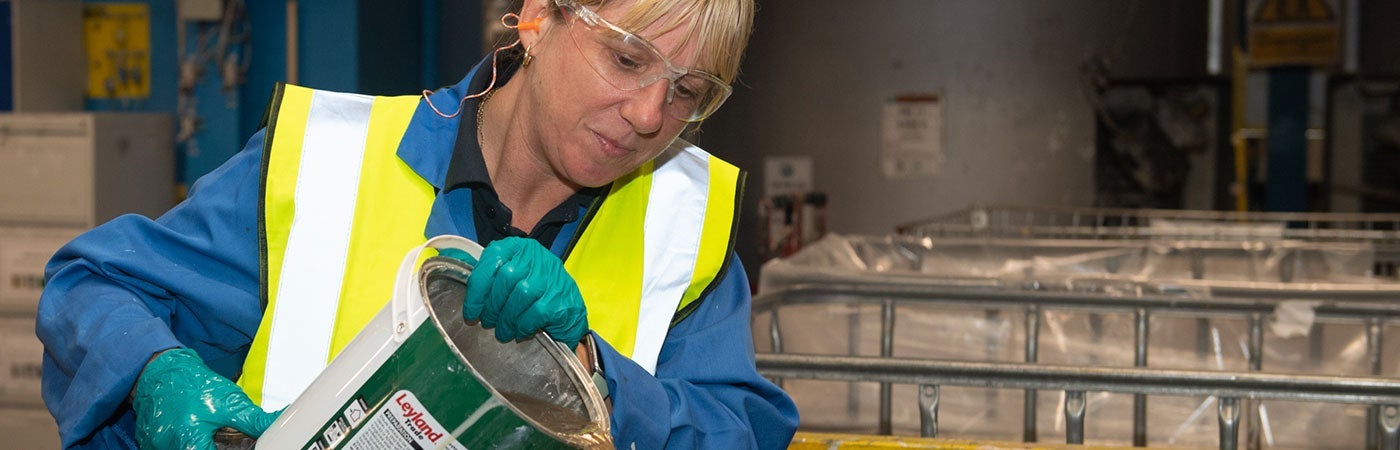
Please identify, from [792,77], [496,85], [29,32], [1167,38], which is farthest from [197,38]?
[1167,38]

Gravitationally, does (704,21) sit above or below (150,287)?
above

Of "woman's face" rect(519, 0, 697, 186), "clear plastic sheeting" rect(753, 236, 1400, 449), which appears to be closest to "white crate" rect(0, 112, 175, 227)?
"clear plastic sheeting" rect(753, 236, 1400, 449)

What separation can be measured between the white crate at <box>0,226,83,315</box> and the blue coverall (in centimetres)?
365

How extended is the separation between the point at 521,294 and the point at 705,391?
0.37 metres

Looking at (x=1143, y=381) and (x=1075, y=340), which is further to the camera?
(x=1075, y=340)

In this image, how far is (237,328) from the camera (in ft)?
4.67

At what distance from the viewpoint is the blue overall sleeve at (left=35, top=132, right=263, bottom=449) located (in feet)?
4.25

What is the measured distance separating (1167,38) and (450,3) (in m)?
3.89

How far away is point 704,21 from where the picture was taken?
1.37 metres

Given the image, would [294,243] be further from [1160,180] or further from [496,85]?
[1160,180]

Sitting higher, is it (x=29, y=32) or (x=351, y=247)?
(x=29, y=32)

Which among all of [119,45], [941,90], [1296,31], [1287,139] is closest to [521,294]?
[119,45]

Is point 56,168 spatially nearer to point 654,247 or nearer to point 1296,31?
point 654,247

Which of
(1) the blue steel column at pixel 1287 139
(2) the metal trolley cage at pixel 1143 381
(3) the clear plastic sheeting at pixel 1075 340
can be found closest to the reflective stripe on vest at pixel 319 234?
(2) the metal trolley cage at pixel 1143 381
